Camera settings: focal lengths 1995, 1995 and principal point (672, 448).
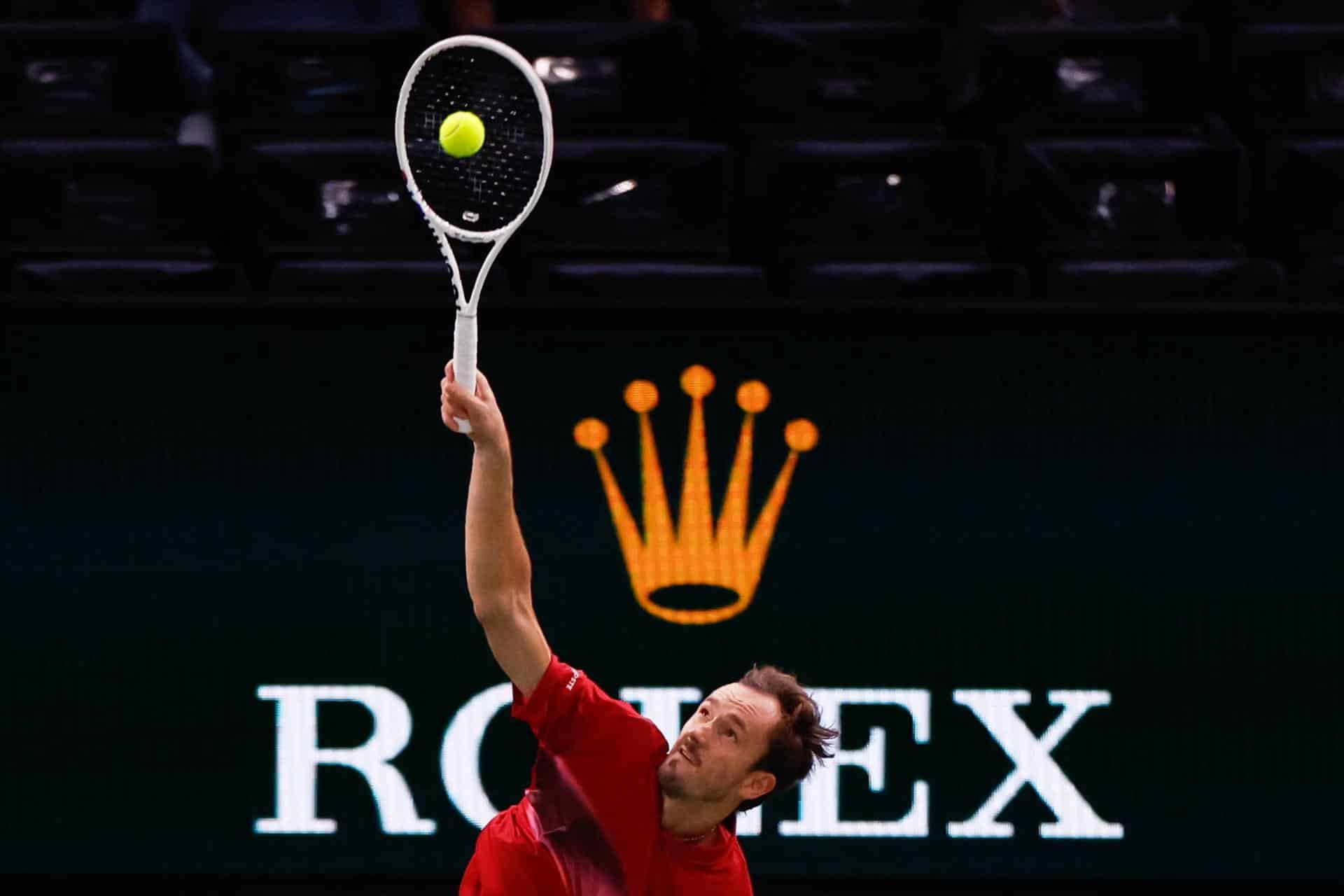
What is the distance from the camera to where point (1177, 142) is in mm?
5363

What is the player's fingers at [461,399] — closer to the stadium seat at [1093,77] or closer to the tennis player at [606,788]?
the tennis player at [606,788]

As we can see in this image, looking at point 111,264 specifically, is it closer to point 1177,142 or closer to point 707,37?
point 707,37

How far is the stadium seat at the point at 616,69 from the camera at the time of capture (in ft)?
18.6

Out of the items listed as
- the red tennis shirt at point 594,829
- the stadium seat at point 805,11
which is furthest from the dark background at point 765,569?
the stadium seat at point 805,11

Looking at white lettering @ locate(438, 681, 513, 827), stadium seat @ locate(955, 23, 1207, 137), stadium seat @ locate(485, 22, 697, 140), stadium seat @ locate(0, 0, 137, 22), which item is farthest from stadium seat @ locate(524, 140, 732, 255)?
stadium seat @ locate(0, 0, 137, 22)

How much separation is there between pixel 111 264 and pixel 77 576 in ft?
2.90

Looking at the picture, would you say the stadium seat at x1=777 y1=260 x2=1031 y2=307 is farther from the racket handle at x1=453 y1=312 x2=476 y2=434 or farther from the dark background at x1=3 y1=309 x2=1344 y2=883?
the racket handle at x1=453 y1=312 x2=476 y2=434

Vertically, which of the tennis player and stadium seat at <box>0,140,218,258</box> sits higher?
stadium seat at <box>0,140,218,258</box>

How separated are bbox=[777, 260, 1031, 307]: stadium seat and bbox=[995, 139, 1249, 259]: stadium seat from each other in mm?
410

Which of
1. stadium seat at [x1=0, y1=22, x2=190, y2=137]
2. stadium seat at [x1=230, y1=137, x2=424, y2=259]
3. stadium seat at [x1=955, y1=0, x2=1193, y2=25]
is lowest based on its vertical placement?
stadium seat at [x1=230, y1=137, x2=424, y2=259]

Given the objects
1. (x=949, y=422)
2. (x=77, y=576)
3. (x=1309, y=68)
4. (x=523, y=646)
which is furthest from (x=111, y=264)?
(x=1309, y=68)

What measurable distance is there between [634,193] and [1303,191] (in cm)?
180

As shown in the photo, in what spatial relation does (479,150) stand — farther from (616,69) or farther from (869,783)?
(616,69)

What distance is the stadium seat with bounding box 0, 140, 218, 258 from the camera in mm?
5156
